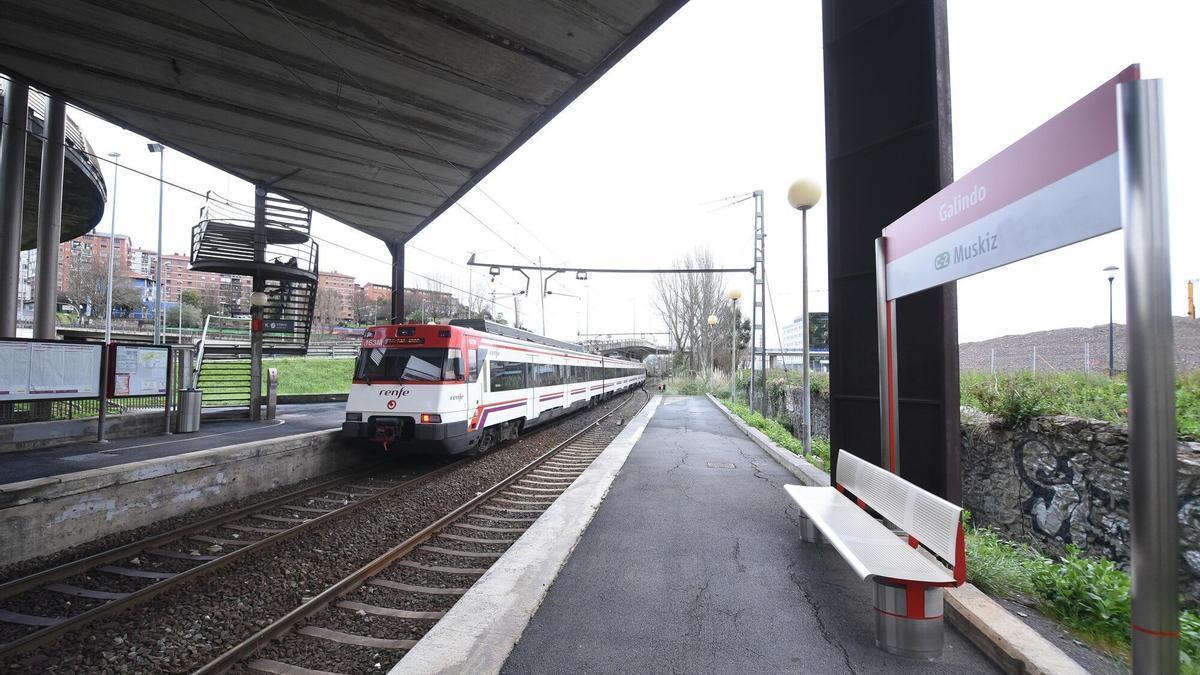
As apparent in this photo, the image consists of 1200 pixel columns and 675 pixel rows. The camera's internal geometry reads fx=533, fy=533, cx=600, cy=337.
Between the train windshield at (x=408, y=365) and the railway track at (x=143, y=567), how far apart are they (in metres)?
2.39

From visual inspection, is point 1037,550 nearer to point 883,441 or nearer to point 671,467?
point 883,441

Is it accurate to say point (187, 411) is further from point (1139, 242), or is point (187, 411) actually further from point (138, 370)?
point (1139, 242)

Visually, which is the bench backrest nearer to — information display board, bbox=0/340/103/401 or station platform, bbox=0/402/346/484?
station platform, bbox=0/402/346/484

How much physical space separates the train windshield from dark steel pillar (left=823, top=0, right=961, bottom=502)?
6548 mm

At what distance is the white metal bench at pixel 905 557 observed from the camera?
3.03 meters

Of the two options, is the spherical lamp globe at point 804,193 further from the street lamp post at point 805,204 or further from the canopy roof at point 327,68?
the canopy roof at point 327,68

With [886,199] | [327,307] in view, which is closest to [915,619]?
[886,199]

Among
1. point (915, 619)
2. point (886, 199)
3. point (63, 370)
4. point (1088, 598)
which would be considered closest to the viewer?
point (915, 619)

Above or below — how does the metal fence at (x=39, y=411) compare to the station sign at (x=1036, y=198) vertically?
below

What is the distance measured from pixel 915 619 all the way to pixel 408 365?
870 cm

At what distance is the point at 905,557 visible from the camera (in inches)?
135

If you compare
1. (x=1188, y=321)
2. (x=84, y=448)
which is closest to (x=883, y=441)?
(x=84, y=448)

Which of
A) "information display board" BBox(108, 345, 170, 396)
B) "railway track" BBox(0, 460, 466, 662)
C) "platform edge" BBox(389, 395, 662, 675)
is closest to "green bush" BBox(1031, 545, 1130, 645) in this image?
"platform edge" BBox(389, 395, 662, 675)

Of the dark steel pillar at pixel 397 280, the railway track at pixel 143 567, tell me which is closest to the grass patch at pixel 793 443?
the railway track at pixel 143 567
